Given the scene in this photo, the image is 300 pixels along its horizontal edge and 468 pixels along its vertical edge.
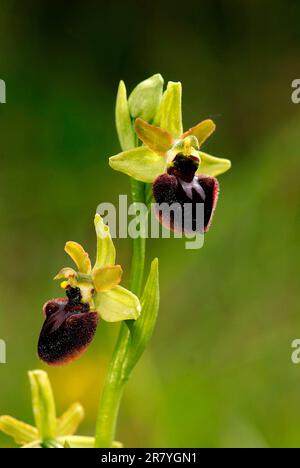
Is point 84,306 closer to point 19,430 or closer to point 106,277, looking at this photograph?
point 106,277

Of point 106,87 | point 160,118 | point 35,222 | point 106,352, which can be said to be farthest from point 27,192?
point 160,118

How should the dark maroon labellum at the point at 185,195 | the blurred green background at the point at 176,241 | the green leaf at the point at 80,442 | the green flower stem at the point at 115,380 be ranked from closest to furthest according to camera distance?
the dark maroon labellum at the point at 185,195 < the green flower stem at the point at 115,380 < the green leaf at the point at 80,442 < the blurred green background at the point at 176,241

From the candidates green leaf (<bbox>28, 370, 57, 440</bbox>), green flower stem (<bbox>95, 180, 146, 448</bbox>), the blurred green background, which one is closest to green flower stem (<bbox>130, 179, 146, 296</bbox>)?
green flower stem (<bbox>95, 180, 146, 448</bbox>)

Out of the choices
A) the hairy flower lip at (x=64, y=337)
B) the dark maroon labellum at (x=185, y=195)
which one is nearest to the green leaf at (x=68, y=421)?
the hairy flower lip at (x=64, y=337)

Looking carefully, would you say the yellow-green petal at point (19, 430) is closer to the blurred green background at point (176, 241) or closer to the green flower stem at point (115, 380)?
the green flower stem at point (115, 380)

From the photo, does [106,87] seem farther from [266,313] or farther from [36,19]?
[266,313]
